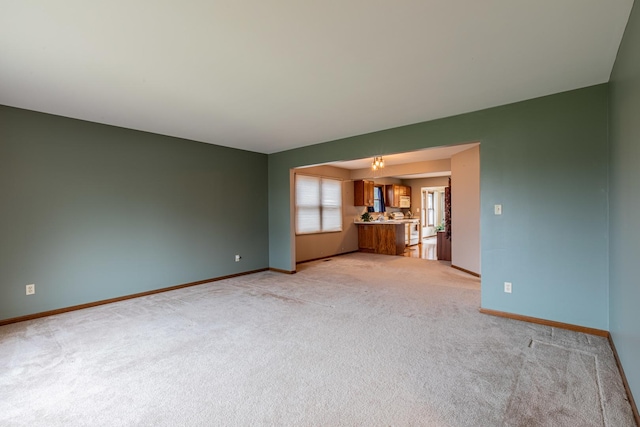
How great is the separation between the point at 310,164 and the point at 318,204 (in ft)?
7.43

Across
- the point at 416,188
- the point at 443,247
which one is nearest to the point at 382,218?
the point at 416,188

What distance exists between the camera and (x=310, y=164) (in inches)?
215

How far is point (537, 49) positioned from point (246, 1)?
2.22 m

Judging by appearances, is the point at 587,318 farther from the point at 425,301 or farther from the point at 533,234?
the point at 425,301

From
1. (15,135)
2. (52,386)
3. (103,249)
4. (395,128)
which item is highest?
(395,128)

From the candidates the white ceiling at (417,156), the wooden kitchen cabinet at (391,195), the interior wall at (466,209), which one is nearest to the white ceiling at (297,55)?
the white ceiling at (417,156)

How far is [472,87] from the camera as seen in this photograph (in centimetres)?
292

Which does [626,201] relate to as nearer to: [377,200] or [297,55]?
[297,55]

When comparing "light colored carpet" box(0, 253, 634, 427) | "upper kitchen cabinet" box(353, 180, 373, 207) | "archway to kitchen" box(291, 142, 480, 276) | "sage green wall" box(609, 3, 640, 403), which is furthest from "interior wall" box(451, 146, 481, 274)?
"sage green wall" box(609, 3, 640, 403)

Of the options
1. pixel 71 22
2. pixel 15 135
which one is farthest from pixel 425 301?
pixel 15 135

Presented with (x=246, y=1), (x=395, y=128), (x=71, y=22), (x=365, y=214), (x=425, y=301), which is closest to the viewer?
(x=246, y=1)

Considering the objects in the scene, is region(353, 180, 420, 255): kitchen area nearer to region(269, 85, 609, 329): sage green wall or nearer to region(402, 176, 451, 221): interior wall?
region(402, 176, 451, 221): interior wall

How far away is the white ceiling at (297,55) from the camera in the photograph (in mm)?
1812

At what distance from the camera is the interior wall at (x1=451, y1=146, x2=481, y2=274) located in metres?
5.48
